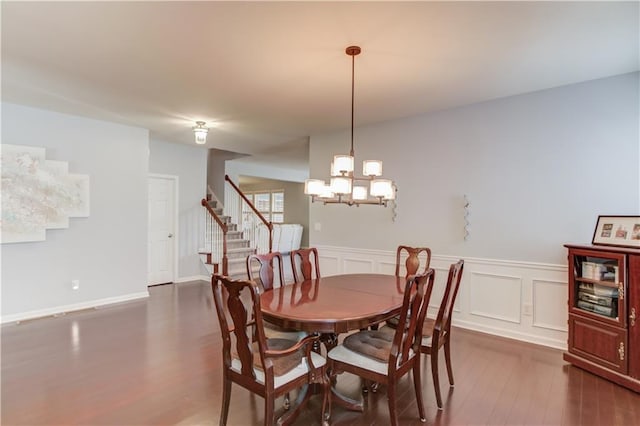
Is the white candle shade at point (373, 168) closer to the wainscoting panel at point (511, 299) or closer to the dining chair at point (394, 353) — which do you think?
the dining chair at point (394, 353)

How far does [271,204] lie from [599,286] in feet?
32.1

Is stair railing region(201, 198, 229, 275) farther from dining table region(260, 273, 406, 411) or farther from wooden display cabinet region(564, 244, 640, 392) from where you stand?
wooden display cabinet region(564, 244, 640, 392)

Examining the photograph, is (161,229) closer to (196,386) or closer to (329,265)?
(329,265)

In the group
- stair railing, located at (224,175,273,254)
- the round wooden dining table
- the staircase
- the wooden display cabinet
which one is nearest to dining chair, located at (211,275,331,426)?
the round wooden dining table

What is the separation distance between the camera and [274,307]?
2.25 m

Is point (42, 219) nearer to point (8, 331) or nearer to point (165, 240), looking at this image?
point (8, 331)

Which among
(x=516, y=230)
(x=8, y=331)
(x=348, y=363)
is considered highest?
(x=516, y=230)

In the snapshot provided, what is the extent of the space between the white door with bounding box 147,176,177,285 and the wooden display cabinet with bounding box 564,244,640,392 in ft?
19.8

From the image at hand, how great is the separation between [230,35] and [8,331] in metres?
3.99

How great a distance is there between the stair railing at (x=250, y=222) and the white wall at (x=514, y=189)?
315cm

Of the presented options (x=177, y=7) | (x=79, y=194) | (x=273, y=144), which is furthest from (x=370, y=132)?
(x=79, y=194)

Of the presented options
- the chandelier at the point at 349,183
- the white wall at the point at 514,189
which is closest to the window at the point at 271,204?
the white wall at the point at 514,189

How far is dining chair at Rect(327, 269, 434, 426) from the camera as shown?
196 centimetres

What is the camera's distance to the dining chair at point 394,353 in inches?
77.0
